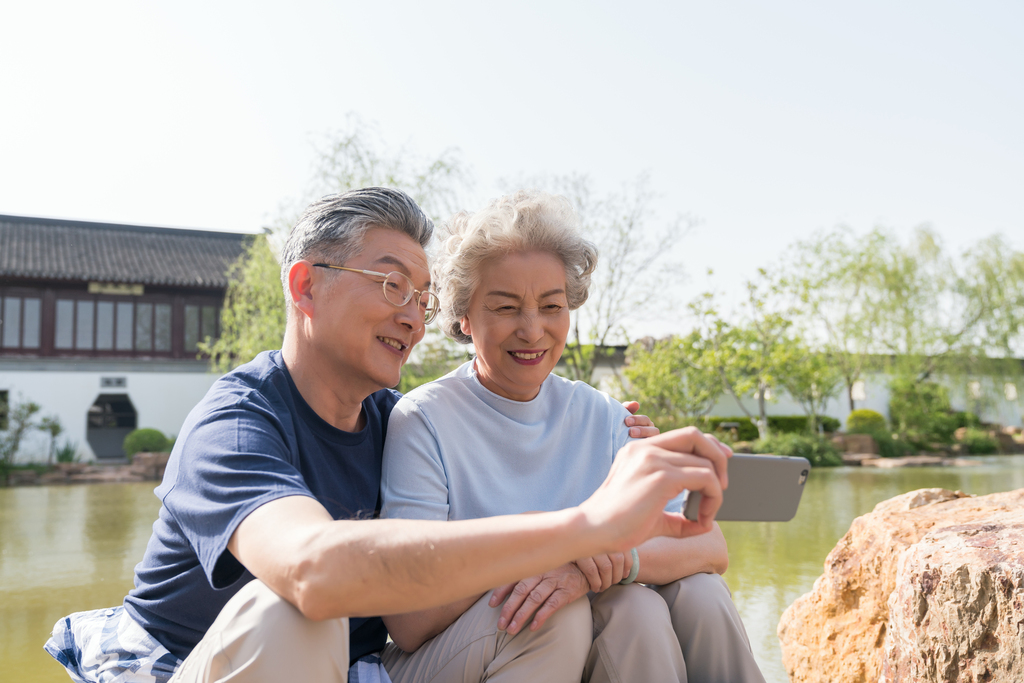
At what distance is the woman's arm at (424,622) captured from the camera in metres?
1.43

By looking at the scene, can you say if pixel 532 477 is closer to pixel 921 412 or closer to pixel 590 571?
pixel 590 571

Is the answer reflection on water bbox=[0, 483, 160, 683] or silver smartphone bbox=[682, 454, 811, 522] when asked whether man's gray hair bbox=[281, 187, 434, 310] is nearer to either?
silver smartphone bbox=[682, 454, 811, 522]

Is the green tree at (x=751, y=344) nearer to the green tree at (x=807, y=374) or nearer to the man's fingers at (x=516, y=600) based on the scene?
the green tree at (x=807, y=374)

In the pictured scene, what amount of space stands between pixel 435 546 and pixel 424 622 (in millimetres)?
529

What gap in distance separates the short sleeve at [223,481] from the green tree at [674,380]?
475 inches

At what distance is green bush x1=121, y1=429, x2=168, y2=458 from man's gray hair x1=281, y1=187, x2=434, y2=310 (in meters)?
14.6

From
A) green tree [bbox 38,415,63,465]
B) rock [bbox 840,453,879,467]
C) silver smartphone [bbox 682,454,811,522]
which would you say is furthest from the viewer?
green tree [bbox 38,415,63,465]

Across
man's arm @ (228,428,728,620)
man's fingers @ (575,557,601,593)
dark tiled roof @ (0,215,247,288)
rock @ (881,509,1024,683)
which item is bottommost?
rock @ (881,509,1024,683)

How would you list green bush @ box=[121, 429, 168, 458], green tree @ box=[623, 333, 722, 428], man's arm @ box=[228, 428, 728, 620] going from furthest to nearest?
green bush @ box=[121, 429, 168, 458]
green tree @ box=[623, 333, 722, 428]
man's arm @ box=[228, 428, 728, 620]

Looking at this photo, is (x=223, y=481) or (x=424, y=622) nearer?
(x=223, y=481)

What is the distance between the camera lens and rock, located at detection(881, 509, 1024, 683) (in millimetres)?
1572

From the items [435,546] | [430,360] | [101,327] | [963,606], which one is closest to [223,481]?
[435,546]

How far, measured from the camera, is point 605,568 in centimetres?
139

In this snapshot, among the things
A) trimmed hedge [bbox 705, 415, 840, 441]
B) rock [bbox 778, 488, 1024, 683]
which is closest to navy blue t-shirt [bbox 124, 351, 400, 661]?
rock [bbox 778, 488, 1024, 683]
